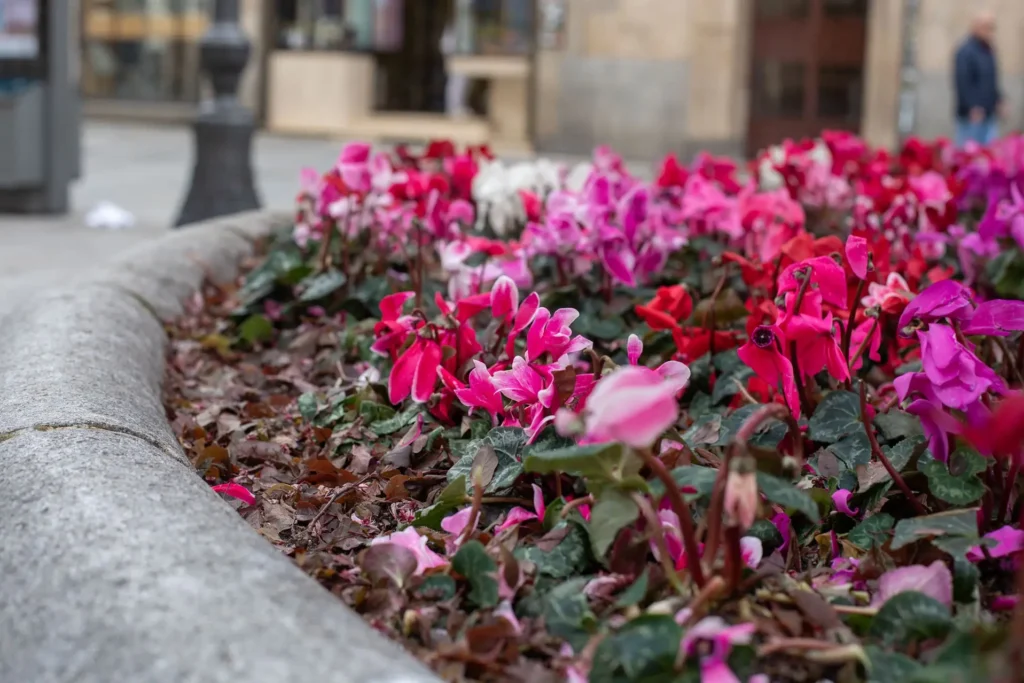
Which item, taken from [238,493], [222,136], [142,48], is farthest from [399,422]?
[142,48]

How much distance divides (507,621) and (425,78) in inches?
770

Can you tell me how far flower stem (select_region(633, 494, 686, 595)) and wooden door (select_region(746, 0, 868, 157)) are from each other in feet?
55.5

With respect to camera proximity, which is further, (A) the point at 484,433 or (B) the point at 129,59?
(B) the point at 129,59

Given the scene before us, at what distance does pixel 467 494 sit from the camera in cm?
215

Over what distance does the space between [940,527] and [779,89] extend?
17.1 metres

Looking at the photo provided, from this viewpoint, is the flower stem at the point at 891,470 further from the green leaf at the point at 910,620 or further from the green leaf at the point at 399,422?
the green leaf at the point at 399,422

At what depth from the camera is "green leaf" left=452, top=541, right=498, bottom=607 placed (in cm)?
176

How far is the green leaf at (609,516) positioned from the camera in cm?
171

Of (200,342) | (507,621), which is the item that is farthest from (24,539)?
(200,342)

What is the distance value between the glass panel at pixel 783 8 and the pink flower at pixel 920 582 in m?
17.1

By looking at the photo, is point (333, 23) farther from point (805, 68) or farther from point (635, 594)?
point (635, 594)

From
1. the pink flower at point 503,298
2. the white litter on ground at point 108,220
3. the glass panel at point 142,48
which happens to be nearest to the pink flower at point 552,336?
the pink flower at point 503,298

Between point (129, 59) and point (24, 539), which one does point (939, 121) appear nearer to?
point (129, 59)

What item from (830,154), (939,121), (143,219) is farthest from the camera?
(939,121)
